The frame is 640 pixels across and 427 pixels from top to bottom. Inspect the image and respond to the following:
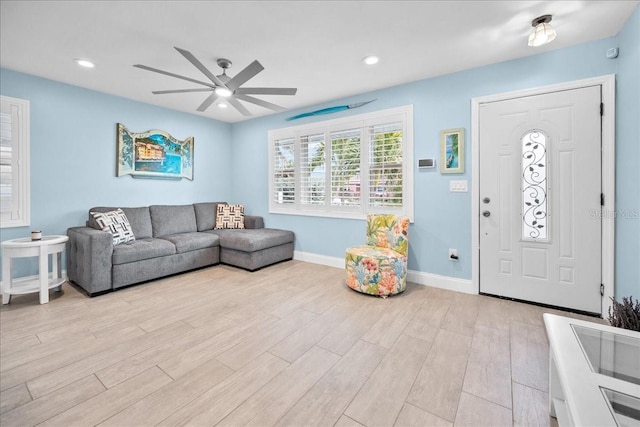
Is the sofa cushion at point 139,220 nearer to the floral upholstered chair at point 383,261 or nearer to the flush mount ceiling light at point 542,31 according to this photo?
the floral upholstered chair at point 383,261

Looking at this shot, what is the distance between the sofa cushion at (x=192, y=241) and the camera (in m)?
3.87

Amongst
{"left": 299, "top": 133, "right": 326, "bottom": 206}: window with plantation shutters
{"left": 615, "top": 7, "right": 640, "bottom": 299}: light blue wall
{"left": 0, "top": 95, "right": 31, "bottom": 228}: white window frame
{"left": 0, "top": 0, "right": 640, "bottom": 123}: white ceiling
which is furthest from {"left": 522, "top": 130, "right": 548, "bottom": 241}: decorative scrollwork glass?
{"left": 0, "top": 95, "right": 31, "bottom": 228}: white window frame

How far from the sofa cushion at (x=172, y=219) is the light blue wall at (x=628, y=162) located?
5.24m

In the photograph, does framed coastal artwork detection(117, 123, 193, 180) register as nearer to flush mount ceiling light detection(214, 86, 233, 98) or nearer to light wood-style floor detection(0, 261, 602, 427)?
light wood-style floor detection(0, 261, 602, 427)

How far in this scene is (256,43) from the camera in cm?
262

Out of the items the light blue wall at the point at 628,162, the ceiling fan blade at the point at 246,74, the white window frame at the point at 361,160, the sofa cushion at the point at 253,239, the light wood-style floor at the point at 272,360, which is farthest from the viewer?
the sofa cushion at the point at 253,239

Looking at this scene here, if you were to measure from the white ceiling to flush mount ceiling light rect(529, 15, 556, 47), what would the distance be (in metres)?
0.06

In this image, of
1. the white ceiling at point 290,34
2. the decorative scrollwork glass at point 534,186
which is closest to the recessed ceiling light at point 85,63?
the white ceiling at point 290,34

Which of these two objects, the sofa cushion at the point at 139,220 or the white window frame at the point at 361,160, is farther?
the sofa cushion at the point at 139,220

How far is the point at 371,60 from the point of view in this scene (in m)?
2.95

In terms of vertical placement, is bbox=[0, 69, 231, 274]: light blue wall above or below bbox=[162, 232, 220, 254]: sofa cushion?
above

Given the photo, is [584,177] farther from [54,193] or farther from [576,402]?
[54,193]

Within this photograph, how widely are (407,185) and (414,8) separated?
1.93 metres

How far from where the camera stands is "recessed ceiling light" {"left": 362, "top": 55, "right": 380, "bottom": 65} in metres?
2.88
